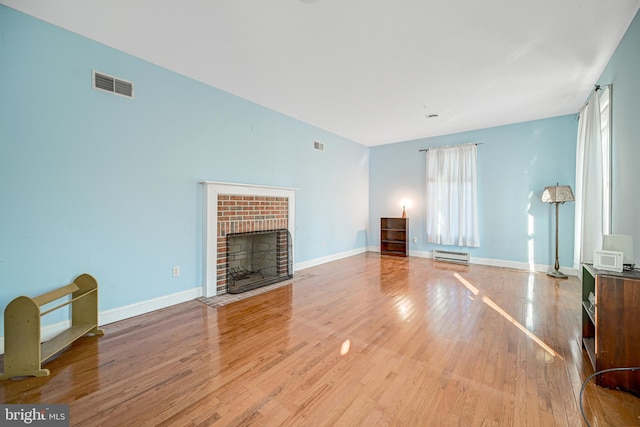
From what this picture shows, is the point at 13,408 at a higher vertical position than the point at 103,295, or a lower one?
lower

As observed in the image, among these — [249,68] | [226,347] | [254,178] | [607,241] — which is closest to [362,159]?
[254,178]

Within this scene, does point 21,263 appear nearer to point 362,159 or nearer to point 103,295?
point 103,295

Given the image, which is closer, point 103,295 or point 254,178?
point 103,295

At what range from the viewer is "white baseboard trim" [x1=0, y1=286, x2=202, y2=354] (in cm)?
233

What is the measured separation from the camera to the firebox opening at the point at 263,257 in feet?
13.7

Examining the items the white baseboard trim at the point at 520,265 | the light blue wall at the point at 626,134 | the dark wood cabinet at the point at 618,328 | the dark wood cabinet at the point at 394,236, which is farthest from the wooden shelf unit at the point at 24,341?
the white baseboard trim at the point at 520,265

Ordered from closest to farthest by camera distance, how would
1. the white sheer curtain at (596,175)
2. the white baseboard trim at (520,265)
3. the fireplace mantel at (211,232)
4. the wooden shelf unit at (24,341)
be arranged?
1. the wooden shelf unit at (24,341)
2. the white sheer curtain at (596,175)
3. the fireplace mantel at (211,232)
4. the white baseboard trim at (520,265)

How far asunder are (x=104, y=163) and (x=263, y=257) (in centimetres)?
258

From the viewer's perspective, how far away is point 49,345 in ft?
6.87

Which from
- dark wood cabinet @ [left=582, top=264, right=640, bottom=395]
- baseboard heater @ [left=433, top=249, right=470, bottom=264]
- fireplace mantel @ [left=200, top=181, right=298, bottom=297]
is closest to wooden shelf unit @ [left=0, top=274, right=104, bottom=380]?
fireplace mantel @ [left=200, top=181, right=298, bottom=297]

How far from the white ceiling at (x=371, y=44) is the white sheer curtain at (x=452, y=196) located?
5.29 ft

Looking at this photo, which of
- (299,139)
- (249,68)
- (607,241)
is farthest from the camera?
(299,139)

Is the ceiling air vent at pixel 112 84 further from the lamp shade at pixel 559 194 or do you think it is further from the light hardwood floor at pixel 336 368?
the lamp shade at pixel 559 194

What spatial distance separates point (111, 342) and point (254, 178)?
262 centimetres
